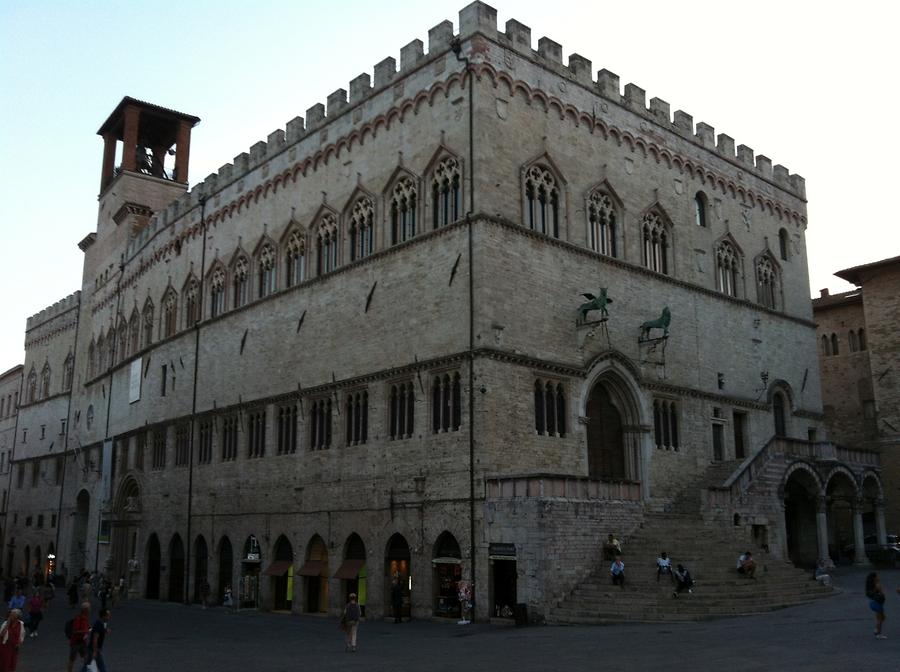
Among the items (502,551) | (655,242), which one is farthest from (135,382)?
(502,551)

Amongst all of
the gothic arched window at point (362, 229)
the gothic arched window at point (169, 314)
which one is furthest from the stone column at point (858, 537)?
the gothic arched window at point (169, 314)

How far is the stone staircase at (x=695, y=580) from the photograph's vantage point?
2361 cm

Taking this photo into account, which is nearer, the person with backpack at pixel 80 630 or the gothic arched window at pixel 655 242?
the person with backpack at pixel 80 630

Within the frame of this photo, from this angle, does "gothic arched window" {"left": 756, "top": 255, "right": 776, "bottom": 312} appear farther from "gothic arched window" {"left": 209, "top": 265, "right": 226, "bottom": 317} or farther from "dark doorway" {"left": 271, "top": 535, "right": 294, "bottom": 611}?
"gothic arched window" {"left": 209, "top": 265, "right": 226, "bottom": 317}

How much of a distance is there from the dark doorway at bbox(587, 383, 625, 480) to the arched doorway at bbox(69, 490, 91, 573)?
34.8 meters

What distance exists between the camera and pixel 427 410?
93.4 feet

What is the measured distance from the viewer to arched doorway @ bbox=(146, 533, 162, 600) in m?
42.4

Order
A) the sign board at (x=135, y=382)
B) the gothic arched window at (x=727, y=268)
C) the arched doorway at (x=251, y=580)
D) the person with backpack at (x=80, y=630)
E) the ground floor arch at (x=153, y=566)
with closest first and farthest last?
1. the person with backpack at (x=80, y=630)
2. the arched doorway at (x=251, y=580)
3. the gothic arched window at (x=727, y=268)
4. the ground floor arch at (x=153, y=566)
5. the sign board at (x=135, y=382)

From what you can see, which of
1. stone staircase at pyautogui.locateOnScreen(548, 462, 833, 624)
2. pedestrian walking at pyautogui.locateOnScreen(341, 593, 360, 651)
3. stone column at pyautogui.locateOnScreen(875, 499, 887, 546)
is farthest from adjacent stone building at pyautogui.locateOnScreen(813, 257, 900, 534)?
pedestrian walking at pyautogui.locateOnScreen(341, 593, 360, 651)

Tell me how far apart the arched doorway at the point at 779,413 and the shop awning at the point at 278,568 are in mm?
21149

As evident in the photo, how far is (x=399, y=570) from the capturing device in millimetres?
28750

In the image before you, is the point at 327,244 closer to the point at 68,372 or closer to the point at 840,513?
the point at 840,513

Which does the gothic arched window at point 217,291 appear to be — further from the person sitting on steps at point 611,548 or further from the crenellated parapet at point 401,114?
the person sitting on steps at point 611,548

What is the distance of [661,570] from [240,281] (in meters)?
23.3
